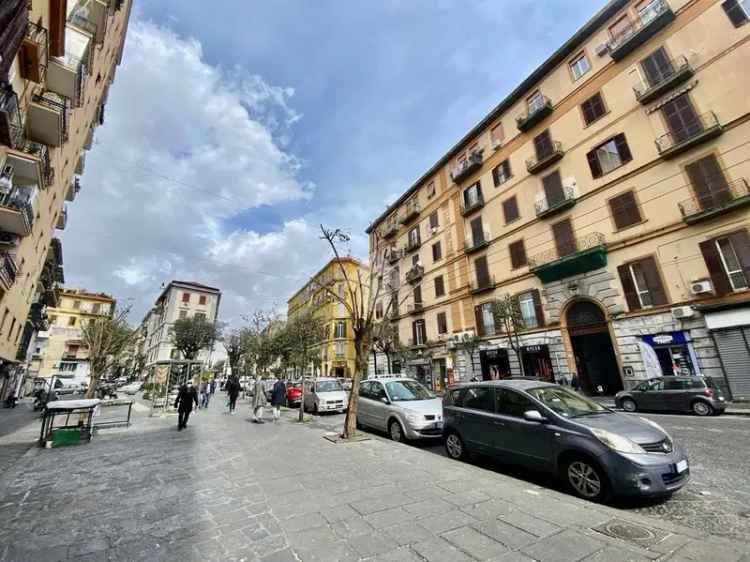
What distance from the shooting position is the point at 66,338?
47.8 metres

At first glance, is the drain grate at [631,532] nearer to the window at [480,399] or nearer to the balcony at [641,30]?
the window at [480,399]

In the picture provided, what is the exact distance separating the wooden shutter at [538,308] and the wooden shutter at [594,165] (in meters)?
7.22

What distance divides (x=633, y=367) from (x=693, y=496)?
1348cm

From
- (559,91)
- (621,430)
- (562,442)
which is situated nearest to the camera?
(621,430)

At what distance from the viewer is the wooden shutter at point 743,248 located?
12.7 metres

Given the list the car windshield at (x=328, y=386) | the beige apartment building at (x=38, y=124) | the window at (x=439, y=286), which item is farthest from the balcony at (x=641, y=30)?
the beige apartment building at (x=38, y=124)

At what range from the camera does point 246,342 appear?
3559 centimetres

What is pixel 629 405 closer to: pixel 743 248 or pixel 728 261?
pixel 728 261

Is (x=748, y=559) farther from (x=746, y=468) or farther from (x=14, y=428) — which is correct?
(x=14, y=428)

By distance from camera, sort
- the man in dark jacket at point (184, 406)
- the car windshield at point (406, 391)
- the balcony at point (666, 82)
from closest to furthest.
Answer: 1. the car windshield at point (406, 391)
2. the man in dark jacket at point (184, 406)
3. the balcony at point (666, 82)

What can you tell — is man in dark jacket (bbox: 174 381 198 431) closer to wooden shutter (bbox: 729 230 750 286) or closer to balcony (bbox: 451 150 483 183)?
wooden shutter (bbox: 729 230 750 286)

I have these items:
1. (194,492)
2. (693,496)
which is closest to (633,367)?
(693,496)

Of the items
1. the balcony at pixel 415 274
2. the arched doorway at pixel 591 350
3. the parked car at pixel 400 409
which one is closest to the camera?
the parked car at pixel 400 409

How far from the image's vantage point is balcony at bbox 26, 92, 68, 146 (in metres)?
10.8
